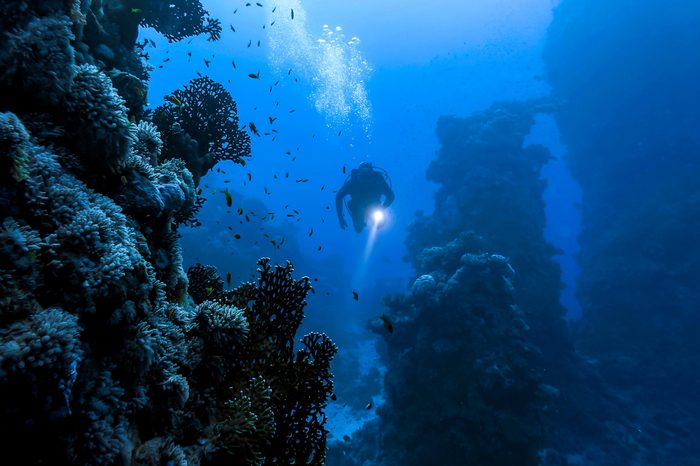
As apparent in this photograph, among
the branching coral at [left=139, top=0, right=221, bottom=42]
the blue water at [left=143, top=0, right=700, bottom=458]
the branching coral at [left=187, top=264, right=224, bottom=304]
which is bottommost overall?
the branching coral at [left=187, top=264, right=224, bottom=304]

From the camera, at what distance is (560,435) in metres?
15.3

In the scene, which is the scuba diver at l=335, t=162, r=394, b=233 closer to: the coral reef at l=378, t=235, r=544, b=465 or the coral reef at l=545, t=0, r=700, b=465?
the coral reef at l=378, t=235, r=544, b=465

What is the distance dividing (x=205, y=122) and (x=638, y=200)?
104 feet

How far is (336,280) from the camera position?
39.6 m

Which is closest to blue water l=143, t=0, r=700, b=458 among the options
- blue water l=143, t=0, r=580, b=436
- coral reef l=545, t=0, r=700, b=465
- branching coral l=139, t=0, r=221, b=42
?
blue water l=143, t=0, r=580, b=436

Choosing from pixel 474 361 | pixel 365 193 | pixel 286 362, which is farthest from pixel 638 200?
pixel 286 362

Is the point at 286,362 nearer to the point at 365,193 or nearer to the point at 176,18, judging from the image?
the point at 176,18

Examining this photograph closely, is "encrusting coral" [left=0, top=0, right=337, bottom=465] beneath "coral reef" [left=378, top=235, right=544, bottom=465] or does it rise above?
beneath

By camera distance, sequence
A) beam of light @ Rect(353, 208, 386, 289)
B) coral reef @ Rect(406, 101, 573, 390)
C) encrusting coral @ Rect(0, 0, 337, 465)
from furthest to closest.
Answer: coral reef @ Rect(406, 101, 573, 390) → beam of light @ Rect(353, 208, 386, 289) → encrusting coral @ Rect(0, 0, 337, 465)

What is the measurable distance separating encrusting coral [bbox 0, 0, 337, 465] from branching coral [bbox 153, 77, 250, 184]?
2.33 metres

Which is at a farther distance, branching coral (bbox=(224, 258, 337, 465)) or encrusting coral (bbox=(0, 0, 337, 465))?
branching coral (bbox=(224, 258, 337, 465))

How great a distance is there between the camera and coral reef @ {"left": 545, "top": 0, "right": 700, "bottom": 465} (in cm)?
1811

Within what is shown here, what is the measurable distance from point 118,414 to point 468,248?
1605cm

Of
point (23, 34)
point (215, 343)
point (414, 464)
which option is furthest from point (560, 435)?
point (23, 34)
